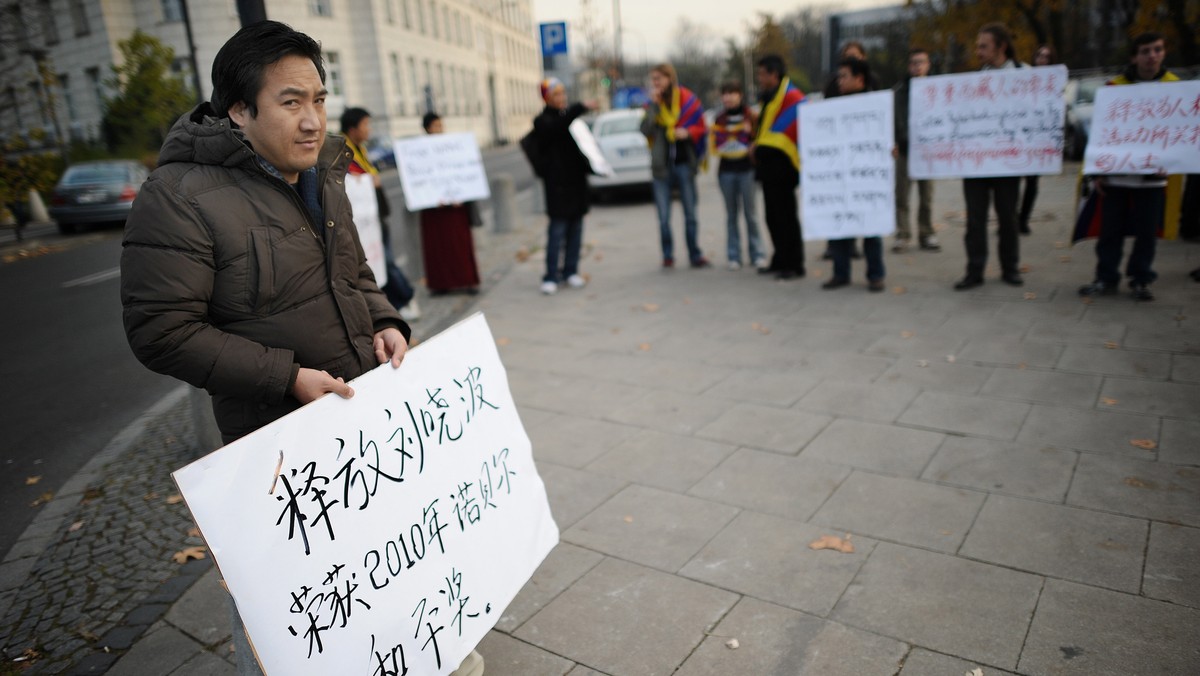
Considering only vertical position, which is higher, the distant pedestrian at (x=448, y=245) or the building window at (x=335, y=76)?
the building window at (x=335, y=76)

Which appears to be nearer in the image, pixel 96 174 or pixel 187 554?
pixel 187 554

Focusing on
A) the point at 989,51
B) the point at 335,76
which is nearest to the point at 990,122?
the point at 989,51

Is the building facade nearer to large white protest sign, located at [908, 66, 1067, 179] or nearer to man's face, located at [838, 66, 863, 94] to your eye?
man's face, located at [838, 66, 863, 94]

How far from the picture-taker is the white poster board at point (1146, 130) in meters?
5.79

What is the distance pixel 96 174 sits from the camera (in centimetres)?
1791

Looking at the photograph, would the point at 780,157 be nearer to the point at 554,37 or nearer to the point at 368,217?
the point at 368,217

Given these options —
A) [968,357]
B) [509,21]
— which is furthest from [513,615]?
[509,21]

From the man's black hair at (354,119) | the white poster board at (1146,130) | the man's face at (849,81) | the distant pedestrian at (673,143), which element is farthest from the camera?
the distant pedestrian at (673,143)

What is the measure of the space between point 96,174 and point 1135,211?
19516 millimetres

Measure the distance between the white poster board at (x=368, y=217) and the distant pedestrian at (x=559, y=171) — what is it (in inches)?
76.9

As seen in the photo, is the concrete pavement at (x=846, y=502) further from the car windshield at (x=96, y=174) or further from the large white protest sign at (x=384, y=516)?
the car windshield at (x=96, y=174)

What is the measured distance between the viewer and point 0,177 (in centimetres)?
750

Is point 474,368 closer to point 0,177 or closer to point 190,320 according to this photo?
point 190,320

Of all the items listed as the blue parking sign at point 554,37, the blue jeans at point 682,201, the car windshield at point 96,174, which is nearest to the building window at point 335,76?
the blue parking sign at point 554,37
